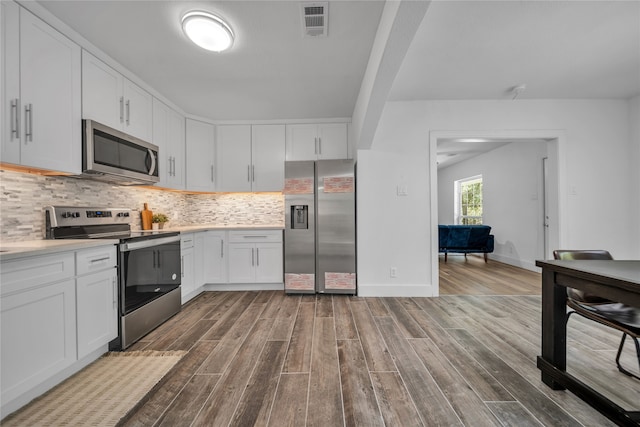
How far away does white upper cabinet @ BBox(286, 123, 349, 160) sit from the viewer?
3871 mm

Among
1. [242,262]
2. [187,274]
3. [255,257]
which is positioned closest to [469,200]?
[255,257]

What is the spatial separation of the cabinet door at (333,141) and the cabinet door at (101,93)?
2387 mm

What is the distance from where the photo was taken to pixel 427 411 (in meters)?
1.38

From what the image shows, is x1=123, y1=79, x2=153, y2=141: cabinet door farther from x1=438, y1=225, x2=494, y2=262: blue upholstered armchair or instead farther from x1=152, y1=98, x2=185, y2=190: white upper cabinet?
x1=438, y1=225, x2=494, y2=262: blue upholstered armchair

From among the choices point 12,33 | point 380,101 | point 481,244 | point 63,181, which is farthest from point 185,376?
point 481,244

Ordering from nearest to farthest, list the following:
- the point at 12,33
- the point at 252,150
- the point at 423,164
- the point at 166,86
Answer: the point at 12,33 → the point at 166,86 → the point at 423,164 → the point at 252,150

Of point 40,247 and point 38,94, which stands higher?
point 38,94

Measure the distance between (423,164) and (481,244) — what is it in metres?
3.32

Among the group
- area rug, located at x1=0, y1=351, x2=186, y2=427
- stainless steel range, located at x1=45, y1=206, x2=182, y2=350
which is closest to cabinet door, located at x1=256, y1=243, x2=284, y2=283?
stainless steel range, located at x1=45, y1=206, x2=182, y2=350

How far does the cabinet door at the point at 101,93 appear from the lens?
6.93ft

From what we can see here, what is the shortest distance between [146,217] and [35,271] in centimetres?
170

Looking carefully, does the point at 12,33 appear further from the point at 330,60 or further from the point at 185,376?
the point at 185,376

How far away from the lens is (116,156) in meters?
2.29

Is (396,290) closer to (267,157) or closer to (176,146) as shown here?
(267,157)
